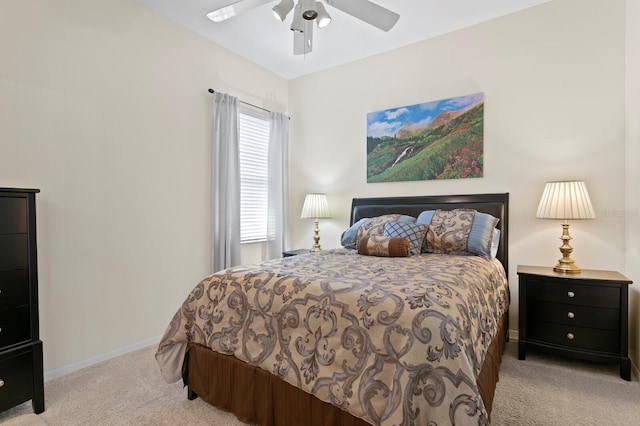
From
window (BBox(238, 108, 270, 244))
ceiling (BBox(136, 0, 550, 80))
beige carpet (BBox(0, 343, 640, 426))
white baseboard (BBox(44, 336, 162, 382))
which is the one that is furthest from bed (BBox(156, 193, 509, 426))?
ceiling (BBox(136, 0, 550, 80))

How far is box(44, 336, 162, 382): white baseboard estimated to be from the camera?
2.34 meters

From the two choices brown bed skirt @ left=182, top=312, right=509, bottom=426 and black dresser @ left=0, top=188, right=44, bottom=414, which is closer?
brown bed skirt @ left=182, top=312, right=509, bottom=426

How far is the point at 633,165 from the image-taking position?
2.46 metres

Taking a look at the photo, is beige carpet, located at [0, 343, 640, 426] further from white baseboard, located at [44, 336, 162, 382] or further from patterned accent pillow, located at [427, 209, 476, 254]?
patterned accent pillow, located at [427, 209, 476, 254]

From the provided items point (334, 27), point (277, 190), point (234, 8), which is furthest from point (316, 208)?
point (234, 8)

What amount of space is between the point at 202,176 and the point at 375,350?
2690 mm

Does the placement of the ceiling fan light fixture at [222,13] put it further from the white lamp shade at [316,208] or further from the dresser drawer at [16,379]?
the dresser drawer at [16,379]

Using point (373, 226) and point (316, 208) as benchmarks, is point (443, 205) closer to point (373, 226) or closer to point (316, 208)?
point (373, 226)

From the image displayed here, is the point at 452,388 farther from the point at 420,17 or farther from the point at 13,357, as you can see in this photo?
the point at 420,17

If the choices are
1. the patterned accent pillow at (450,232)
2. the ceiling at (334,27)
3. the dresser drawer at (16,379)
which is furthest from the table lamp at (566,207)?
the dresser drawer at (16,379)

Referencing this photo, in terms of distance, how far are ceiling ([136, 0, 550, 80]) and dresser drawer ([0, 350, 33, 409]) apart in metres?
2.78

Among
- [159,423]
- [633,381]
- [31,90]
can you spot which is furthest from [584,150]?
[31,90]

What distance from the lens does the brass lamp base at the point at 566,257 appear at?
2.57 meters

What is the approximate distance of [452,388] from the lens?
1200 mm
